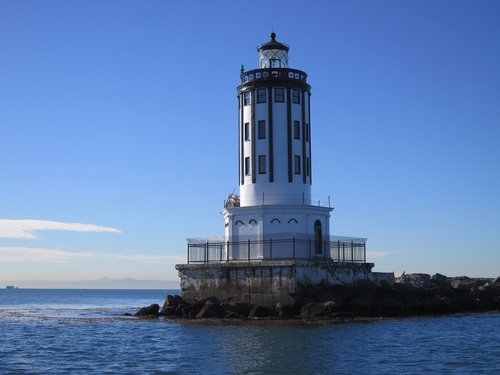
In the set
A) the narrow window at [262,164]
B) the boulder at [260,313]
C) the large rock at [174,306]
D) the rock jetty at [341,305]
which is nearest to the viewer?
the rock jetty at [341,305]

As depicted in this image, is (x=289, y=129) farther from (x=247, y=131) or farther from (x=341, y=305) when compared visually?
(x=341, y=305)

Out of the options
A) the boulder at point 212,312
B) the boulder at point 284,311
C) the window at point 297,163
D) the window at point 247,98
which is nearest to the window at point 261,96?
the window at point 247,98

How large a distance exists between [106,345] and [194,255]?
12.4 meters

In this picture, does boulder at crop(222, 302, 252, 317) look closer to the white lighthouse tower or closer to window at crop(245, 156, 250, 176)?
the white lighthouse tower

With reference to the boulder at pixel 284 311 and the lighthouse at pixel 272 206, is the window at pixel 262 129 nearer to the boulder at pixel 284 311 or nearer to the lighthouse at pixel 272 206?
the lighthouse at pixel 272 206

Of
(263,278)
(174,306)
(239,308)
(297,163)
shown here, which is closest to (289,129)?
(297,163)

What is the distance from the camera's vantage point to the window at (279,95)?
4150 centimetres

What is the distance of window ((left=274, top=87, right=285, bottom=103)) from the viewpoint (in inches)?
1634

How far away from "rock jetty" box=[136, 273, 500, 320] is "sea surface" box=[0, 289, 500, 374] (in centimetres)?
175

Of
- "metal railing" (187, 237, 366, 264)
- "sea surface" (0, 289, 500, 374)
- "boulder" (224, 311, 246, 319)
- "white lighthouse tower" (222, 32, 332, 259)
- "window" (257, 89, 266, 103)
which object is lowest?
"sea surface" (0, 289, 500, 374)

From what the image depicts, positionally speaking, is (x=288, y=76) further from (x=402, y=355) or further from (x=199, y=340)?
(x=402, y=355)

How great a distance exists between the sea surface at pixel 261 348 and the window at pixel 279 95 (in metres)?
14.1

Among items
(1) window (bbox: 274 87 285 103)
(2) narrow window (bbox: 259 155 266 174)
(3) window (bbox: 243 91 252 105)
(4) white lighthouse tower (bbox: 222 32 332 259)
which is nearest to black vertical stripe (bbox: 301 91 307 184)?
(4) white lighthouse tower (bbox: 222 32 332 259)

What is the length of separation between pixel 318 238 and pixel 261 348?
16.1m
